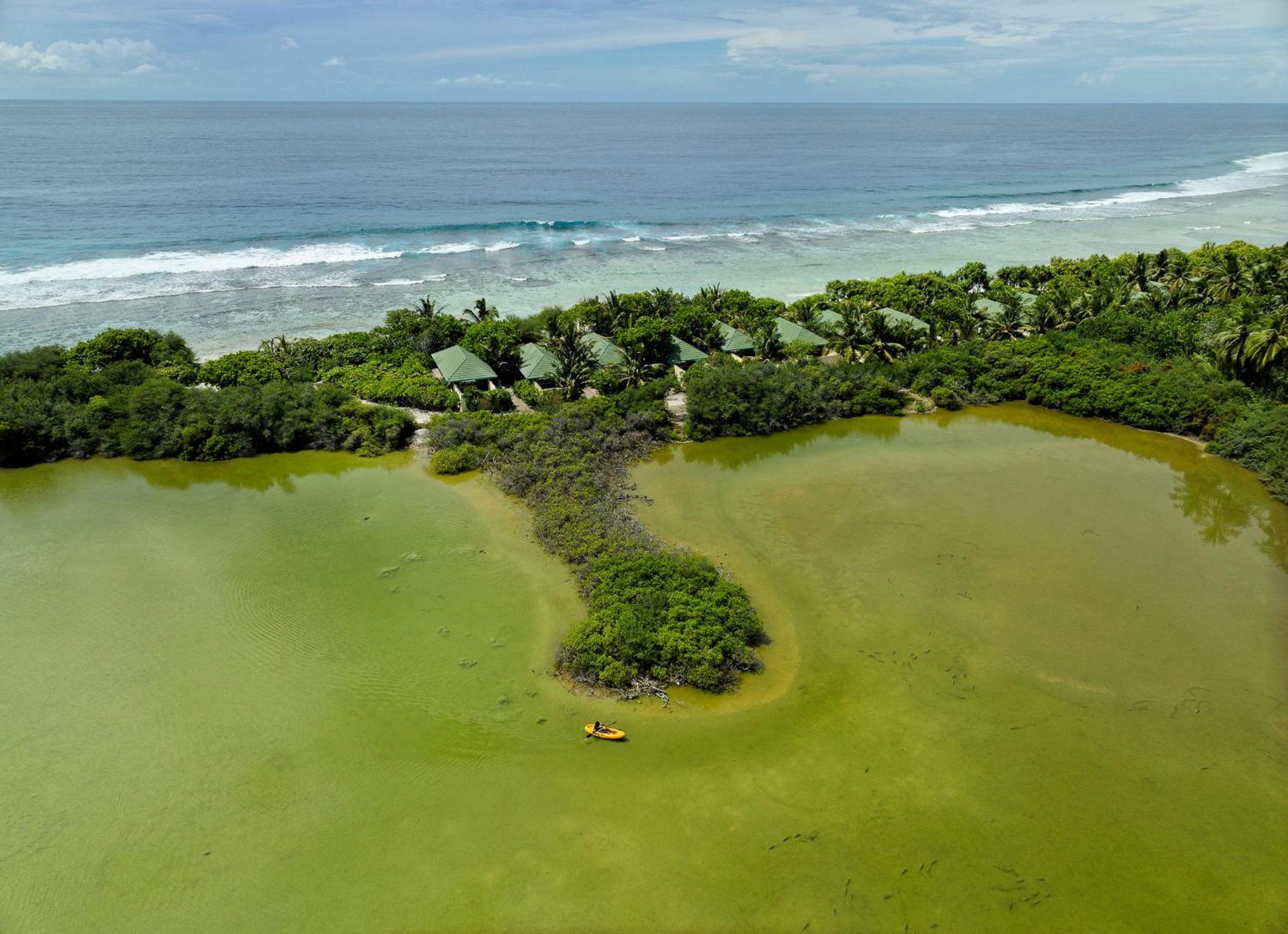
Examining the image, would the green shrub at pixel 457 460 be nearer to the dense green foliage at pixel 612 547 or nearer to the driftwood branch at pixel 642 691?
the dense green foliage at pixel 612 547

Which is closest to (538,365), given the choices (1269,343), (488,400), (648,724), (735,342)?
(488,400)

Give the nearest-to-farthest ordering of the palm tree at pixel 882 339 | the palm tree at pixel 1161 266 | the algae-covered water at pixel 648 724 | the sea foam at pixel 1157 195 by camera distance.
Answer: the algae-covered water at pixel 648 724
the palm tree at pixel 882 339
the palm tree at pixel 1161 266
the sea foam at pixel 1157 195

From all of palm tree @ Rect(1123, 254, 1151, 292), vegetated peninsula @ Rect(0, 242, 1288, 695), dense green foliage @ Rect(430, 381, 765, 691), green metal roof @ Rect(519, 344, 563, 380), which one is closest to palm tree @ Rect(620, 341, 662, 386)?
vegetated peninsula @ Rect(0, 242, 1288, 695)

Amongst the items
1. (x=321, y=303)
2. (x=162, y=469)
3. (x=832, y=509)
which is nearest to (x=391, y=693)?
(x=832, y=509)

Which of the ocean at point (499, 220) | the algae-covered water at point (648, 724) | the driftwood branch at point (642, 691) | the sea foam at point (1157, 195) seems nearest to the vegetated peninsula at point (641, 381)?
the algae-covered water at point (648, 724)

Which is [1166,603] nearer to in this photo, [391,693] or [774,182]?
[391,693]

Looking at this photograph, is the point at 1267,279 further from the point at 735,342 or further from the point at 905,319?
the point at 735,342
